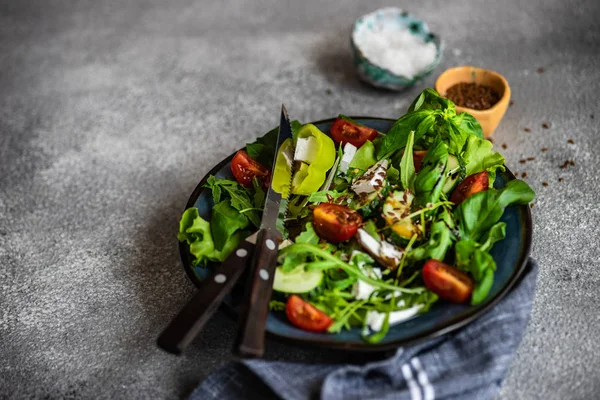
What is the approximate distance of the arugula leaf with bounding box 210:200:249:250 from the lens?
1241mm

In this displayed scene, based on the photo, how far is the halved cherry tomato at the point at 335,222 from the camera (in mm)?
1204

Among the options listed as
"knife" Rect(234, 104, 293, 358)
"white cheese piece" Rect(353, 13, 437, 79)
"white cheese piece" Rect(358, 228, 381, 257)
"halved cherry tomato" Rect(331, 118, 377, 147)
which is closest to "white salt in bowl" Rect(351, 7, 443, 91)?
"white cheese piece" Rect(353, 13, 437, 79)

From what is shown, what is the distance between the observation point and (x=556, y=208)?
155 centimetres

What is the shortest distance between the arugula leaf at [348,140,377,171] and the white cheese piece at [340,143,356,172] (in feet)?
0.03

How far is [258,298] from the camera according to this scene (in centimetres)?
108

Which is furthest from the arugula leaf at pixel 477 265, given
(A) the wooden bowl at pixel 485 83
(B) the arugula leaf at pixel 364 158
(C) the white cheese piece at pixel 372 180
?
(A) the wooden bowl at pixel 485 83

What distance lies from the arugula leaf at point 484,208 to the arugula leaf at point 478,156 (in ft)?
0.42

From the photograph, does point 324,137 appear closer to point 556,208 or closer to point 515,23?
point 556,208

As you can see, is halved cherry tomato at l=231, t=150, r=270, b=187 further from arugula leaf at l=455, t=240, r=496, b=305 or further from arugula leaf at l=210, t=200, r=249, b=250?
arugula leaf at l=455, t=240, r=496, b=305

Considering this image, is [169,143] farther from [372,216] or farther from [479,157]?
[479,157]

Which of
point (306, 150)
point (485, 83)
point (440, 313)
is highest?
point (306, 150)

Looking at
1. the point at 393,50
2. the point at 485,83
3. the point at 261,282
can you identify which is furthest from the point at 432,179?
the point at 393,50

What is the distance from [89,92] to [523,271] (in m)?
1.57

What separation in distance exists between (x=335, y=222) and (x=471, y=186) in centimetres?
31
